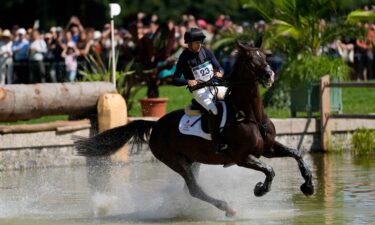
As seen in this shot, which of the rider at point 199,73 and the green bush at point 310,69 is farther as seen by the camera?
the green bush at point 310,69

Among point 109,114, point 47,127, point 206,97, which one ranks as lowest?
point 47,127

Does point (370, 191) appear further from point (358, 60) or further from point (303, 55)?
point (358, 60)

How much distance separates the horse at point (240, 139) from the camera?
12000mm

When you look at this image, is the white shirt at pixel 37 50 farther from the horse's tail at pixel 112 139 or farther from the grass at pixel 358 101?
the horse's tail at pixel 112 139

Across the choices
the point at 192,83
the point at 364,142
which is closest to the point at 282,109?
the point at 364,142

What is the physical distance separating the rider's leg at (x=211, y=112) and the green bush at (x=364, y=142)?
22.4 ft

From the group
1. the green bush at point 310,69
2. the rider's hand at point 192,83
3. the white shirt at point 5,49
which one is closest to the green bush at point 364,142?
the green bush at point 310,69

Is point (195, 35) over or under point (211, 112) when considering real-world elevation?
over

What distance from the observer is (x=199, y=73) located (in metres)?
12.6

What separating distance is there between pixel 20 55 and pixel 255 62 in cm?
1588

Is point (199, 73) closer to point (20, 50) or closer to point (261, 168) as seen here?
point (261, 168)

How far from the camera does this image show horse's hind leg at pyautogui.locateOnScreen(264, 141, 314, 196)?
12.3 m

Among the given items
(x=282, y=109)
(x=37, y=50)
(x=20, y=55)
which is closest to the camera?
(x=282, y=109)

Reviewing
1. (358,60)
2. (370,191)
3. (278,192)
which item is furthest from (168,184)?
(358,60)
